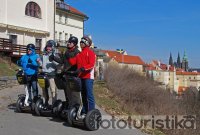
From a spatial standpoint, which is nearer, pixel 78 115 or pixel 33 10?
pixel 78 115

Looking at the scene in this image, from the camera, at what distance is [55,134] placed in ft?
29.5

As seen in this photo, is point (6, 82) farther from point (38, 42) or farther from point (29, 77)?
point (38, 42)

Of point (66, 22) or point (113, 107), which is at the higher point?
point (66, 22)

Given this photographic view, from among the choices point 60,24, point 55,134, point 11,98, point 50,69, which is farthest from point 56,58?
point 60,24

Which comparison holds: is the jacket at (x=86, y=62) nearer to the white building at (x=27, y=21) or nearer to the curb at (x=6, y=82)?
the curb at (x=6, y=82)

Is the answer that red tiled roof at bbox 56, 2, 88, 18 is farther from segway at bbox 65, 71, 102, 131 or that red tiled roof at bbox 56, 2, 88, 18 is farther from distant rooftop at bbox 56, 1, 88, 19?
segway at bbox 65, 71, 102, 131

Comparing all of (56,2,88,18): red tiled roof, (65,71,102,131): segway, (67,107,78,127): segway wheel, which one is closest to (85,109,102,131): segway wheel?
(65,71,102,131): segway

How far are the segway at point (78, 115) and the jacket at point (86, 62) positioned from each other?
0.24 m

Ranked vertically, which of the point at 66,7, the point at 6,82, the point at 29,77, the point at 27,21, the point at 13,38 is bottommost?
the point at 6,82

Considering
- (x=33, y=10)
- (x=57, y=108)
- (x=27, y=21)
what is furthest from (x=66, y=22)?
(x=57, y=108)

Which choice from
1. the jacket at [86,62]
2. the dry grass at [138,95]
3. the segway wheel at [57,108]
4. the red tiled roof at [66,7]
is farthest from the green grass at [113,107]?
the red tiled roof at [66,7]

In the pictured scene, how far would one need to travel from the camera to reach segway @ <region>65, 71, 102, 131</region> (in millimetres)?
9328

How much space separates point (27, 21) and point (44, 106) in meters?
37.6

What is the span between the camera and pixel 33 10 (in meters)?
48.8
